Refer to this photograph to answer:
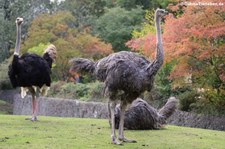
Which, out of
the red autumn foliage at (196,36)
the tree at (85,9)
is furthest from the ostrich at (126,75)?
the tree at (85,9)

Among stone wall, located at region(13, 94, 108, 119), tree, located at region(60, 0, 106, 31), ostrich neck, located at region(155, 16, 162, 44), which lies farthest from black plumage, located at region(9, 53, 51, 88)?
tree, located at region(60, 0, 106, 31)

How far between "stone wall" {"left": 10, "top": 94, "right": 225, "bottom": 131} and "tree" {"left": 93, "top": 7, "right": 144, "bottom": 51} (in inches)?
286

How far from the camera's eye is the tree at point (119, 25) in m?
32.1

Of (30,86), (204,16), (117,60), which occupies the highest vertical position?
(204,16)

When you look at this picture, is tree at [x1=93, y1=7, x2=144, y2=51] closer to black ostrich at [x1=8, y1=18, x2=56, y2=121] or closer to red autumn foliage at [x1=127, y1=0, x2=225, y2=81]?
red autumn foliage at [x1=127, y1=0, x2=225, y2=81]

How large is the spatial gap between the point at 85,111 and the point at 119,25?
489 inches

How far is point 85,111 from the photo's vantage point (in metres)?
21.3

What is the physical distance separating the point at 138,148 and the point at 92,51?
69.7ft

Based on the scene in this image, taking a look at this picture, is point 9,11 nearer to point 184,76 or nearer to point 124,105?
point 184,76

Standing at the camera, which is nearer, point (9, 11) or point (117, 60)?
point (117, 60)

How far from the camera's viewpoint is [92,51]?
29344 mm

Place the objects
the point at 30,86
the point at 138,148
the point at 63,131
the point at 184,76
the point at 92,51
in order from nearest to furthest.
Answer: the point at 138,148, the point at 63,131, the point at 30,86, the point at 184,76, the point at 92,51

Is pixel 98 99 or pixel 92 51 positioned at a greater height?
pixel 92 51

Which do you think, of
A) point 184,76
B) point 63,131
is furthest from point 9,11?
point 63,131
